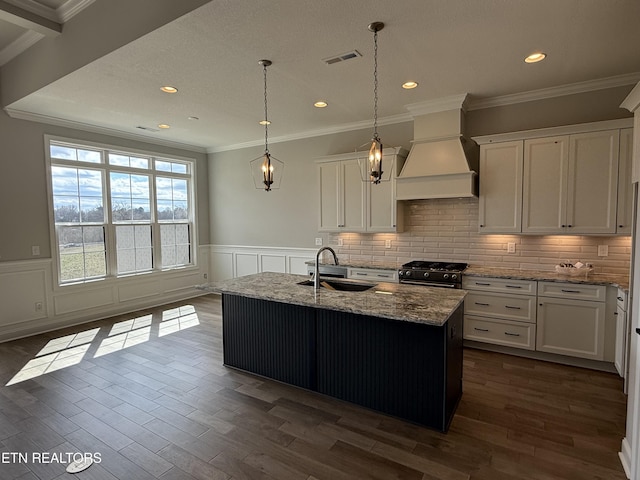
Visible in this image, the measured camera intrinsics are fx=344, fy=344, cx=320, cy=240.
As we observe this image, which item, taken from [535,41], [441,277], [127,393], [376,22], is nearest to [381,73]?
[376,22]

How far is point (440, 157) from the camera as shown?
13.6 ft

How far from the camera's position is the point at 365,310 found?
90.4 inches

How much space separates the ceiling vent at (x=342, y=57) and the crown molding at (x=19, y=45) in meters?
3.01

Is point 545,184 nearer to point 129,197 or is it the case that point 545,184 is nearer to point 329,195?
point 329,195

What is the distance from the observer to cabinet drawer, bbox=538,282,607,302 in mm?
3311

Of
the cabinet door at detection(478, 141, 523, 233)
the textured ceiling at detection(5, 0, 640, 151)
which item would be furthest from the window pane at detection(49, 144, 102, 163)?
the cabinet door at detection(478, 141, 523, 233)

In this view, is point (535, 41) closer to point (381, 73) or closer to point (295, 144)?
point (381, 73)

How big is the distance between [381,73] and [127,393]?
12.4ft

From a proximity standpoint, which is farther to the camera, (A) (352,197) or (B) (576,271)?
(A) (352,197)

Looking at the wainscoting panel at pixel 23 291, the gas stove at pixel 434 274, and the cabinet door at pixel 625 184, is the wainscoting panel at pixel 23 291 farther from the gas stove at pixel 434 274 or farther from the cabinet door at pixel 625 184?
the cabinet door at pixel 625 184

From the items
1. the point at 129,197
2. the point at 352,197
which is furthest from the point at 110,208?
the point at 352,197

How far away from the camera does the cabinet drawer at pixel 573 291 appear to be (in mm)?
A: 3311

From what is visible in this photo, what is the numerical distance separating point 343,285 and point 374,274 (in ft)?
4.65

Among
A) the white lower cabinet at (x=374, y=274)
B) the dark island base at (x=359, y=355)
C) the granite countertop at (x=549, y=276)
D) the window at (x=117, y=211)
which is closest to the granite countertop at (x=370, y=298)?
the dark island base at (x=359, y=355)
